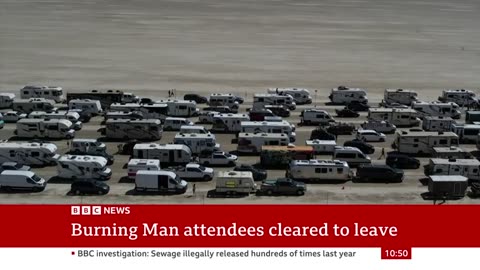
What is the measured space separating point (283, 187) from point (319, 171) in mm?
3441

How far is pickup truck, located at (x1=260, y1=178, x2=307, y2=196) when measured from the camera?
37.8 metres

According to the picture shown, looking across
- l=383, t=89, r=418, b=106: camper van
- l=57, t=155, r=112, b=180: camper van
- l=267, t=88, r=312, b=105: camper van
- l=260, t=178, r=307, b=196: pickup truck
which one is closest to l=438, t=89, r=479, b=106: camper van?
l=383, t=89, r=418, b=106: camper van

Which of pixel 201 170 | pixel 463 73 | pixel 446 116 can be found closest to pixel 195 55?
pixel 463 73

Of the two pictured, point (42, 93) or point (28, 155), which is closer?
point (28, 155)

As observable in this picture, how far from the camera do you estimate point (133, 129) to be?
49.5 m

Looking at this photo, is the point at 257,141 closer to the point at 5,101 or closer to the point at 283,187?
the point at 283,187

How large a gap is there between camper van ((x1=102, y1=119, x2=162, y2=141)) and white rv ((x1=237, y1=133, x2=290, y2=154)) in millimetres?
6494

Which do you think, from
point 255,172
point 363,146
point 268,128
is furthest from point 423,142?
point 255,172

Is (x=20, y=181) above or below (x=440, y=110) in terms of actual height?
below

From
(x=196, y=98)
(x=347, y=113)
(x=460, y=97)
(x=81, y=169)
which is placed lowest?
(x=81, y=169)

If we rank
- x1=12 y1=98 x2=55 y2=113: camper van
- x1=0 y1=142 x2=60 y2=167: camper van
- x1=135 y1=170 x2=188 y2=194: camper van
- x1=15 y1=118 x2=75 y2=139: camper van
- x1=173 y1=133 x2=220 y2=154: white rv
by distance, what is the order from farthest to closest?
x1=12 y1=98 x2=55 y2=113: camper van → x1=15 y1=118 x2=75 y2=139: camper van → x1=173 y1=133 x2=220 y2=154: white rv → x1=0 y1=142 x2=60 y2=167: camper van → x1=135 y1=170 x2=188 y2=194: camper van

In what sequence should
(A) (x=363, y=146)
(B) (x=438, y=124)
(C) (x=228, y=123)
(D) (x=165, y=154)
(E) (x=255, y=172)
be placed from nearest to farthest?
(E) (x=255, y=172) → (D) (x=165, y=154) → (A) (x=363, y=146) → (C) (x=228, y=123) → (B) (x=438, y=124)

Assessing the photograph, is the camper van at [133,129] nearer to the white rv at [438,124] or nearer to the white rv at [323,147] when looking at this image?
the white rv at [323,147]

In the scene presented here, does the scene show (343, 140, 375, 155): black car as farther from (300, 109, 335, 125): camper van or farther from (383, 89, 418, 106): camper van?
(383, 89, 418, 106): camper van
